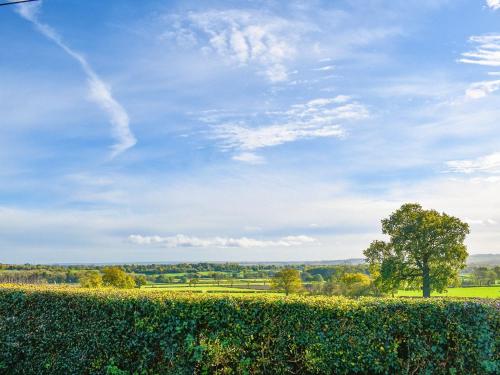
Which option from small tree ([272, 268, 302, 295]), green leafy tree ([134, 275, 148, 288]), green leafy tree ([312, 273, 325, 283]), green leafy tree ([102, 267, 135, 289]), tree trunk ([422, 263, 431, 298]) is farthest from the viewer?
green leafy tree ([312, 273, 325, 283])

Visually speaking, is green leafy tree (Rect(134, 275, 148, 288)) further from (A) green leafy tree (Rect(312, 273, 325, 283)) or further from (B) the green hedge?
(B) the green hedge

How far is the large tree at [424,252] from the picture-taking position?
36.6m

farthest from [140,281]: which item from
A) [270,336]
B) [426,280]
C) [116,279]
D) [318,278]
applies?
[270,336]

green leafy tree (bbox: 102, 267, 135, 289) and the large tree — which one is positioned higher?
the large tree

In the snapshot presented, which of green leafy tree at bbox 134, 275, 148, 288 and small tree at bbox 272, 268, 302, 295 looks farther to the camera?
green leafy tree at bbox 134, 275, 148, 288

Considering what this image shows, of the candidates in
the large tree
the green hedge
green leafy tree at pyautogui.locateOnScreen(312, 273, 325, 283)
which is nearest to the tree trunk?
the large tree

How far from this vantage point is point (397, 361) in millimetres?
9039

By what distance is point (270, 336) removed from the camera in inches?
371

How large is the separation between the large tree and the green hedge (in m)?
28.9

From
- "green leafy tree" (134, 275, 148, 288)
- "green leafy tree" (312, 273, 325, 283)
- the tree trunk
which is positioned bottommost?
"green leafy tree" (134, 275, 148, 288)

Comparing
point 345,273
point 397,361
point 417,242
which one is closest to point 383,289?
point 417,242

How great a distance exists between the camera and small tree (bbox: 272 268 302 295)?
205 feet

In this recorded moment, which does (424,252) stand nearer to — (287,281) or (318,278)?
(287,281)

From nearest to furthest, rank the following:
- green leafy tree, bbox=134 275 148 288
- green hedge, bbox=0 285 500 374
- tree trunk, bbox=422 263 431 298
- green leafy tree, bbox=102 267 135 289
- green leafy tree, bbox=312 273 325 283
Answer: green hedge, bbox=0 285 500 374
tree trunk, bbox=422 263 431 298
green leafy tree, bbox=102 267 135 289
green leafy tree, bbox=134 275 148 288
green leafy tree, bbox=312 273 325 283
